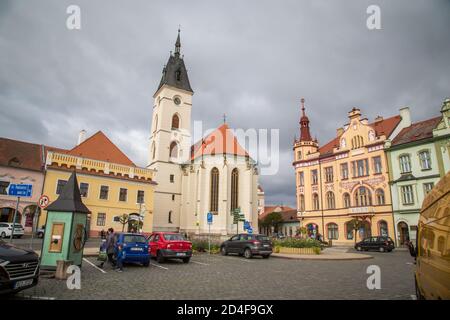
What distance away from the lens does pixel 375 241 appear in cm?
2855

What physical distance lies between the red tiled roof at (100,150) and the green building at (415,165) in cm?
3219

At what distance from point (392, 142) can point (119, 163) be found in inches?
1333

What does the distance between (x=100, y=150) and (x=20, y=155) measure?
846 centimetres

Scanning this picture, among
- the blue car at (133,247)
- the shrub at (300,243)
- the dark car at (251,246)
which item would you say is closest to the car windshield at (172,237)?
the blue car at (133,247)

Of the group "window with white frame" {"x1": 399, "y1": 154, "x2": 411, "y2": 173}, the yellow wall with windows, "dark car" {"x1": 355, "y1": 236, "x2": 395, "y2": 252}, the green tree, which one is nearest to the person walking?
the yellow wall with windows

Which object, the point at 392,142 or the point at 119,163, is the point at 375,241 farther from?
the point at 119,163

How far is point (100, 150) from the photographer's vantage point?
3734cm

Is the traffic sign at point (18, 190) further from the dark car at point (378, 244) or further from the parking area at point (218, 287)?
the dark car at point (378, 244)

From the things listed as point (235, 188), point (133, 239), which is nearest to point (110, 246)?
point (133, 239)

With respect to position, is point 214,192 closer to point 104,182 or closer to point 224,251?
point 104,182

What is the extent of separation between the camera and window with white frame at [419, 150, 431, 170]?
31422 mm

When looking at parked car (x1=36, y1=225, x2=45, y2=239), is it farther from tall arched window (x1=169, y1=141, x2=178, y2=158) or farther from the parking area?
tall arched window (x1=169, y1=141, x2=178, y2=158)

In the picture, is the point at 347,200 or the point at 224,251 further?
the point at 347,200
